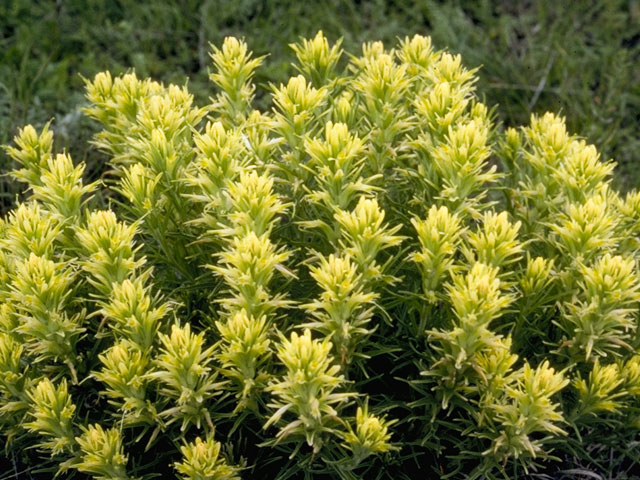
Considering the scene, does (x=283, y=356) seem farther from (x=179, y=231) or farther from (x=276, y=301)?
(x=179, y=231)

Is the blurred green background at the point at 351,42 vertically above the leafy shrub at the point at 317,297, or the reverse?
the blurred green background at the point at 351,42

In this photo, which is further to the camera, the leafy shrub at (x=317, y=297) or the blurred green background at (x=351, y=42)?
the blurred green background at (x=351, y=42)

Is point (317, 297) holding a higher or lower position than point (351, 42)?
lower

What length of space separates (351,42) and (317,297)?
346cm

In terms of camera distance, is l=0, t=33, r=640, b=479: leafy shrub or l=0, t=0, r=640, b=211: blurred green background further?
l=0, t=0, r=640, b=211: blurred green background

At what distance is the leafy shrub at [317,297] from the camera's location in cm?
219

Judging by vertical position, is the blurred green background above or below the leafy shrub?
above

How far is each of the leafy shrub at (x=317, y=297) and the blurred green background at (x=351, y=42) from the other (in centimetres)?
244

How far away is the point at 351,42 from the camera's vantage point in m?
5.59

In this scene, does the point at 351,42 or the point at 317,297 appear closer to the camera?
the point at 317,297

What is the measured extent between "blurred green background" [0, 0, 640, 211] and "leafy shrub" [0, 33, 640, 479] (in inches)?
95.9

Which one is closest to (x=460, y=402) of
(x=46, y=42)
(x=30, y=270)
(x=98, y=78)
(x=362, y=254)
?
(x=362, y=254)

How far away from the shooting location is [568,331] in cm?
242

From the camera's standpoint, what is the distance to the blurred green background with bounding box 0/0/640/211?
200 inches
